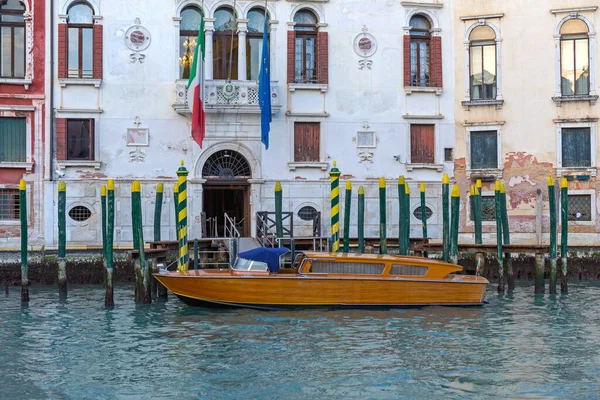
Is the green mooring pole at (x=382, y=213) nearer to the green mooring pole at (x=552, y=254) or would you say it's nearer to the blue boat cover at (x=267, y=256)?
the green mooring pole at (x=552, y=254)

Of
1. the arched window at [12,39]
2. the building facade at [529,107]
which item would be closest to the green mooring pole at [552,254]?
the building facade at [529,107]

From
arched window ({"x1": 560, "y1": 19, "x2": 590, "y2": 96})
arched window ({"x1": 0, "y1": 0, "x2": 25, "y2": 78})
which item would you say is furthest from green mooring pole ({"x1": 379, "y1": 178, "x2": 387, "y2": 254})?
arched window ({"x1": 0, "y1": 0, "x2": 25, "y2": 78})

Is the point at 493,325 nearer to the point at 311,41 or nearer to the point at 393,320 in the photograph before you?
the point at 393,320

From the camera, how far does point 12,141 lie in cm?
2681

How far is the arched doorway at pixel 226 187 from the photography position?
2784 centimetres

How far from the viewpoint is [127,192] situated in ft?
88.7

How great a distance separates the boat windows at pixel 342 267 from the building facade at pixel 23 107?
10803 mm

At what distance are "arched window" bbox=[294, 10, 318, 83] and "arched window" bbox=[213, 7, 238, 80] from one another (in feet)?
6.25

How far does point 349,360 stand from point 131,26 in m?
16.2

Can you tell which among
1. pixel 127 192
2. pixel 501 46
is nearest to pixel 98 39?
pixel 127 192

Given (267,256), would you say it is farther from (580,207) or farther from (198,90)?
(580,207)

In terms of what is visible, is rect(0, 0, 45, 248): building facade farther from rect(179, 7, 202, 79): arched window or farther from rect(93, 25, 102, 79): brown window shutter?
rect(179, 7, 202, 79): arched window

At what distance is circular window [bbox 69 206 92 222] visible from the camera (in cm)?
2677

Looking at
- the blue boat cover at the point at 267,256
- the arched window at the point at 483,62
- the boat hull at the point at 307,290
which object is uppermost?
the arched window at the point at 483,62
